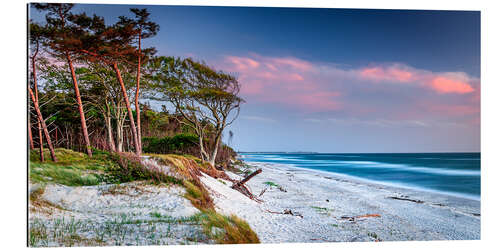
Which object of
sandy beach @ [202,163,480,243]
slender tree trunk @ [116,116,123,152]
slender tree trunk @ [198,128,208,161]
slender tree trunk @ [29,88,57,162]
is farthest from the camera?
slender tree trunk @ [198,128,208,161]

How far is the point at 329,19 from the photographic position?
531 centimetres

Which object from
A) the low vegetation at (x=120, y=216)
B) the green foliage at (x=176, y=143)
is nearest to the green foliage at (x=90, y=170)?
the low vegetation at (x=120, y=216)

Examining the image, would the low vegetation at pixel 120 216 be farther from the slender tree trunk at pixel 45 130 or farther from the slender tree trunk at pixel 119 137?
the slender tree trunk at pixel 119 137

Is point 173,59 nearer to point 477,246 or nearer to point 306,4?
point 306,4

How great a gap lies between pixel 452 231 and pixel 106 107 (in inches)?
272

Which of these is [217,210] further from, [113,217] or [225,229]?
[113,217]

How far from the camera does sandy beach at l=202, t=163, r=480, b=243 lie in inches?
185

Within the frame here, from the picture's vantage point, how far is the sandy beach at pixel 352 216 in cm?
471

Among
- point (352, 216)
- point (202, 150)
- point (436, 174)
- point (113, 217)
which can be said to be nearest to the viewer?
point (113, 217)

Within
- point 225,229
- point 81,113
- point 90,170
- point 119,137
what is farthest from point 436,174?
point 81,113

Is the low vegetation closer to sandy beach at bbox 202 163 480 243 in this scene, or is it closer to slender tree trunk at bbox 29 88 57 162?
slender tree trunk at bbox 29 88 57 162

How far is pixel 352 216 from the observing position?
5.54 metres

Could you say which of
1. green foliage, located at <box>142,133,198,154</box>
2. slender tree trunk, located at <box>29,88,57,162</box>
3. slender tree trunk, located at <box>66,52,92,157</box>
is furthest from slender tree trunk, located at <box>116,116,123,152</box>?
green foliage, located at <box>142,133,198,154</box>
